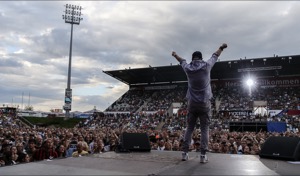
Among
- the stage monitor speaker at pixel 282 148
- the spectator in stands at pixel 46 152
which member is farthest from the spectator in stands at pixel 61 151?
the stage monitor speaker at pixel 282 148

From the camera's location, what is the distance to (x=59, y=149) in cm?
933

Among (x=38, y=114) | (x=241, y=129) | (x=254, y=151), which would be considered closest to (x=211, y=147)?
(x=254, y=151)

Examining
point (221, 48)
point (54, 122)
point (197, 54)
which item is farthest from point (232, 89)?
point (197, 54)

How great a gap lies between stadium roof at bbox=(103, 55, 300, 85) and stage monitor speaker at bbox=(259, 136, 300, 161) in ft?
97.8

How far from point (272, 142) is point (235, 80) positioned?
35821 millimetres

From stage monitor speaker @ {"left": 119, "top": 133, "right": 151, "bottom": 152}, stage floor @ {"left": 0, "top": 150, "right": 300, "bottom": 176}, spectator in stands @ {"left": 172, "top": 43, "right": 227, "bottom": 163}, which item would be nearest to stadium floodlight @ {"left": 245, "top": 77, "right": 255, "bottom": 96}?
stage monitor speaker @ {"left": 119, "top": 133, "right": 151, "bottom": 152}

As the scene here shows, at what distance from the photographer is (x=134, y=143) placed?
20.9ft

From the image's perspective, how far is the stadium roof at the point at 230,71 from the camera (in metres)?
34.2

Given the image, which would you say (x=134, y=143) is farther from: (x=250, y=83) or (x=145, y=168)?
(x=250, y=83)

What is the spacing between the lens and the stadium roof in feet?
112

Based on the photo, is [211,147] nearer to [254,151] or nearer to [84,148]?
[254,151]

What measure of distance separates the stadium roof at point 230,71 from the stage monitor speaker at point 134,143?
29928 millimetres

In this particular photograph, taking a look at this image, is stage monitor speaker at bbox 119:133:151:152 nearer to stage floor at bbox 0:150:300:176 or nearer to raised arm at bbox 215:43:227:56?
stage floor at bbox 0:150:300:176

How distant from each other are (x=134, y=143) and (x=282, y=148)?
9.56 feet
